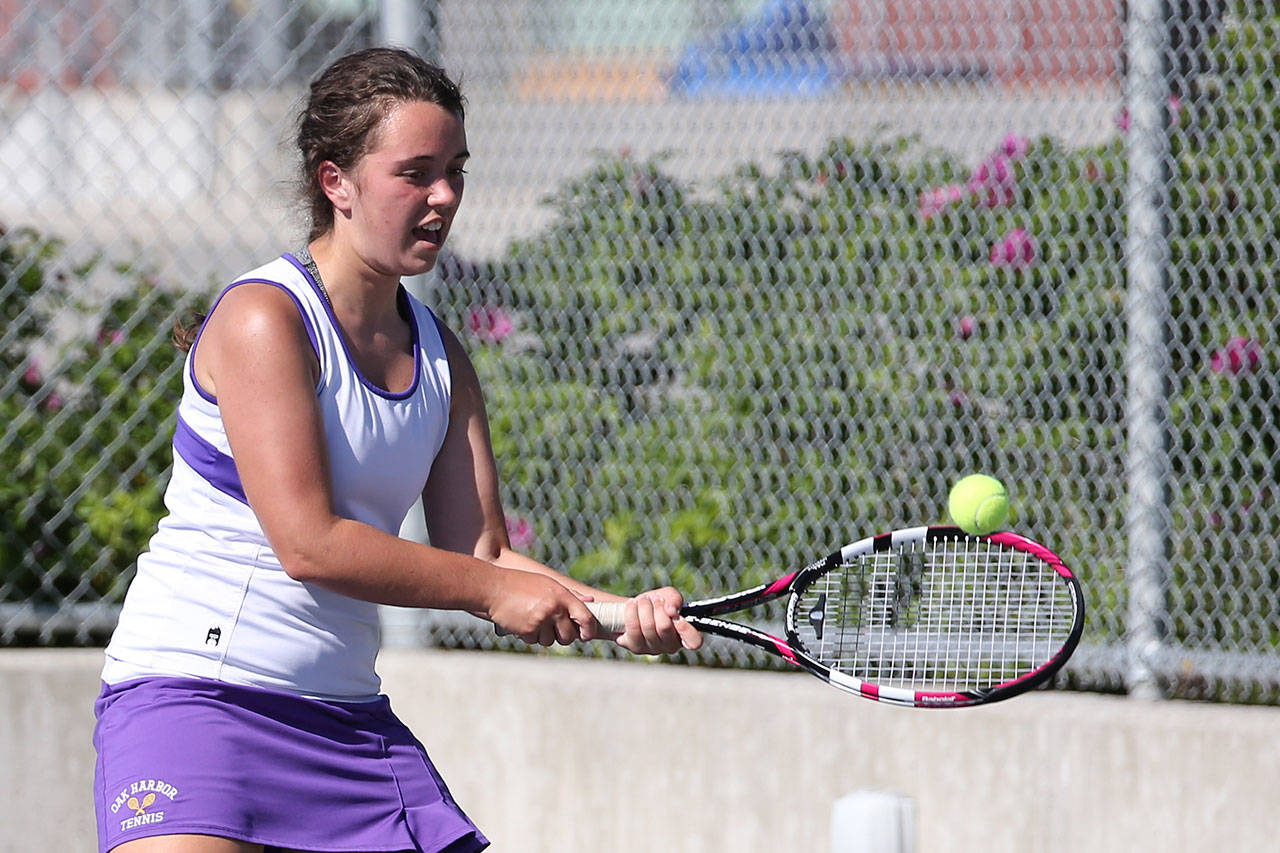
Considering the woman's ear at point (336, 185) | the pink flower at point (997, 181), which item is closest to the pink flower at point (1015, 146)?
the pink flower at point (997, 181)

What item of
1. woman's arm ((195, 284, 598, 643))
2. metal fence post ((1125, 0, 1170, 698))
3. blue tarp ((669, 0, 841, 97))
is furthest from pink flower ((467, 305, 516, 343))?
woman's arm ((195, 284, 598, 643))

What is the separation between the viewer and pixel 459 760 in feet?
15.8

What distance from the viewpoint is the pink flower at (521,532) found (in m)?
5.00

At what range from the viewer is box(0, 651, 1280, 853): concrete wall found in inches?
161

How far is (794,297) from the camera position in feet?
15.5

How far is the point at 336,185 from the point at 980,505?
3.80ft

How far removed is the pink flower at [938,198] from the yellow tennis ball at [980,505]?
1838 mm

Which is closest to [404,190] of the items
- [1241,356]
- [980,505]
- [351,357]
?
[351,357]

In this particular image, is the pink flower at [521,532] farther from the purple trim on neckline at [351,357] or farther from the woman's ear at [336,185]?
the woman's ear at [336,185]

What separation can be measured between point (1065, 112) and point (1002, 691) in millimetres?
2163

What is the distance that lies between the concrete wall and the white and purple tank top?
206 centimetres

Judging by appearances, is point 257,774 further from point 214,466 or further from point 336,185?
point 336,185

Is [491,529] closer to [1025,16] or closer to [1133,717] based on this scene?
[1133,717]

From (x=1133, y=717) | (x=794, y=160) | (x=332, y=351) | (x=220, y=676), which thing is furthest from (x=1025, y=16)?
(x=220, y=676)
